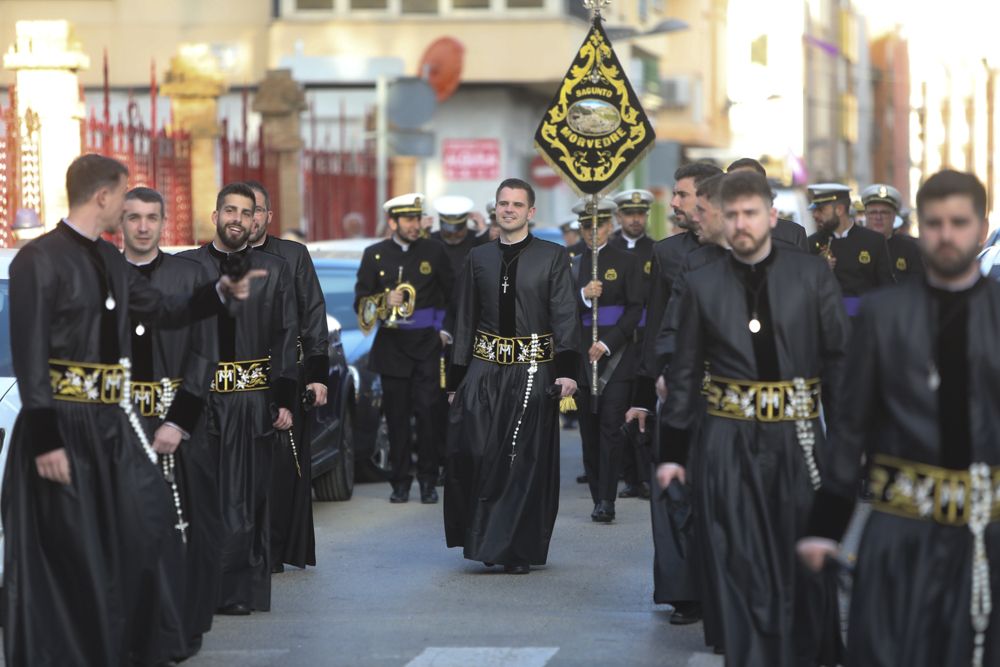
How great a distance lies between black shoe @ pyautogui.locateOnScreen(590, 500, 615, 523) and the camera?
42.9 ft

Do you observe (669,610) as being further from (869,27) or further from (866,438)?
(869,27)

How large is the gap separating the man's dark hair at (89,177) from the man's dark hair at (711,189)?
2.46 meters

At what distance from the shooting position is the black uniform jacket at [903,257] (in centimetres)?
1584

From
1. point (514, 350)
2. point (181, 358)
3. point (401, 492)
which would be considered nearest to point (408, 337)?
point (401, 492)

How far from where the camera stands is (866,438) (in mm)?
6004

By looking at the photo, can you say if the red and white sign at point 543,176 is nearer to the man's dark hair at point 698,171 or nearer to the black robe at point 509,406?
the black robe at point 509,406

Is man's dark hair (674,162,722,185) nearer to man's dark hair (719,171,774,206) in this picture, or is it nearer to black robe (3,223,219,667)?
man's dark hair (719,171,774,206)

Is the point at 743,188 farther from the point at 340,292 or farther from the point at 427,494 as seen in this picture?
the point at 340,292

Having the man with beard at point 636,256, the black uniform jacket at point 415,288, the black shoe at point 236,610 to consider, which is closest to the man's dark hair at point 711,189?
the black shoe at point 236,610

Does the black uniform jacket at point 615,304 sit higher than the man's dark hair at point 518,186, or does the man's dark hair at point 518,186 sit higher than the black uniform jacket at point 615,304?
the man's dark hair at point 518,186

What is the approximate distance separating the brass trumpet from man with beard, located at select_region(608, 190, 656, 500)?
1465 millimetres

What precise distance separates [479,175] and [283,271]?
25829mm

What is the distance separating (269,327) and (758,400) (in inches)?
131

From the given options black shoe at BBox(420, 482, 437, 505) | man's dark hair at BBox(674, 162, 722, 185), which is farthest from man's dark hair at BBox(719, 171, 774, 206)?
black shoe at BBox(420, 482, 437, 505)
